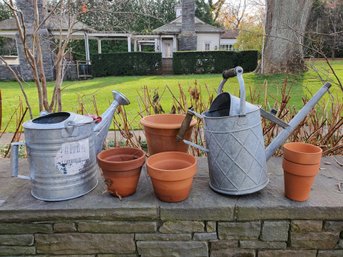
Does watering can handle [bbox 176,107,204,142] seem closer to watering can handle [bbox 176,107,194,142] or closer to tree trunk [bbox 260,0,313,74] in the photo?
watering can handle [bbox 176,107,194,142]

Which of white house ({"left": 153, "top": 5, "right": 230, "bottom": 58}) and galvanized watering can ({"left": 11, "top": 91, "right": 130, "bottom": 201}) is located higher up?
white house ({"left": 153, "top": 5, "right": 230, "bottom": 58})

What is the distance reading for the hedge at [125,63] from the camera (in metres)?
12.7

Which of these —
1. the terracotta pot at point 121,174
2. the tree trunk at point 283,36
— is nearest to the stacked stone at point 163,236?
the terracotta pot at point 121,174

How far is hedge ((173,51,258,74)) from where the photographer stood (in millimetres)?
12773

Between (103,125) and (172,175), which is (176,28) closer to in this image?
(103,125)

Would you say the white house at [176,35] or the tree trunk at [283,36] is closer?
the tree trunk at [283,36]

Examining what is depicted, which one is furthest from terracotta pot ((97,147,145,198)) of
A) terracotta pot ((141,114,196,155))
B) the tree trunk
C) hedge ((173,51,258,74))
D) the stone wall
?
hedge ((173,51,258,74))

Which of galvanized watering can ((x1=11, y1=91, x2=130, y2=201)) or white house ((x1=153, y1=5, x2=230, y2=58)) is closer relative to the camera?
galvanized watering can ((x1=11, y1=91, x2=130, y2=201))

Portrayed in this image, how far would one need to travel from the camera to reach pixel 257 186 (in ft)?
4.32

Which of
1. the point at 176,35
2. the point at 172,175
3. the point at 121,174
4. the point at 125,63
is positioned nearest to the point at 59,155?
the point at 121,174

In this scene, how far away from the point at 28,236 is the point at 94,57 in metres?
12.1

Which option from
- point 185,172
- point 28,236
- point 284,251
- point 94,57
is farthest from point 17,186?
point 94,57

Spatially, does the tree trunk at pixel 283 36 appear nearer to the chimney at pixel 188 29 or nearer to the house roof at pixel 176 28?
the chimney at pixel 188 29

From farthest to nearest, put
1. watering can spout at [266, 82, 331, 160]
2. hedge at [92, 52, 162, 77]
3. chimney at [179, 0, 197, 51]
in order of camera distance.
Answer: chimney at [179, 0, 197, 51], hedge at [92, 52, 162, 77], watering can spout at [266, 82, 331, 160]
